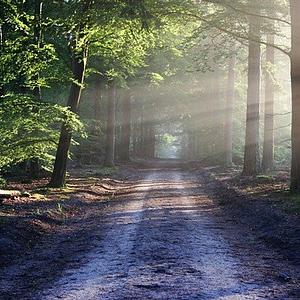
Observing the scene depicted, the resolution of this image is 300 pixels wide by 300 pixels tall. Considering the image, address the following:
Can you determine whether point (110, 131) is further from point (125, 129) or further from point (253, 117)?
point (253, 117)

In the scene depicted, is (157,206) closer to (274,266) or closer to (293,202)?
(293,202)

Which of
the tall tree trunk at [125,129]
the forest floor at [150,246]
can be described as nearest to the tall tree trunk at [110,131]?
the tall tree trunk at [125,129]

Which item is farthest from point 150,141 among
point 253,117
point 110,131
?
point 253,117

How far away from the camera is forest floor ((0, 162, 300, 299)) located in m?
5.79

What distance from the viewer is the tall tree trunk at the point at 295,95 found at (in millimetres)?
13867

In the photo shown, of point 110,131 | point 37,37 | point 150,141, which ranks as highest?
point 37,37

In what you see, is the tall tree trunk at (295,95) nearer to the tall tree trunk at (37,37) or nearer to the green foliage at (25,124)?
the green foliage at (25,124)

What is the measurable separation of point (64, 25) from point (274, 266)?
482 inches

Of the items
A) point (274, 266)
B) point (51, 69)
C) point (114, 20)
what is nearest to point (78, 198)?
point (51, 69)

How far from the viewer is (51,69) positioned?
16.5 metres

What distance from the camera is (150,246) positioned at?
8172mm

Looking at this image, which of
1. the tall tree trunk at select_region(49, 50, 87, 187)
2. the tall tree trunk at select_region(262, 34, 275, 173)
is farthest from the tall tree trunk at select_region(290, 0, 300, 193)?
the tall tree trunk at select_region(262, 34, 275, 173)

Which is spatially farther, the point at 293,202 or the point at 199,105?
the point at 199,105

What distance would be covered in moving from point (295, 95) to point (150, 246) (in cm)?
840
